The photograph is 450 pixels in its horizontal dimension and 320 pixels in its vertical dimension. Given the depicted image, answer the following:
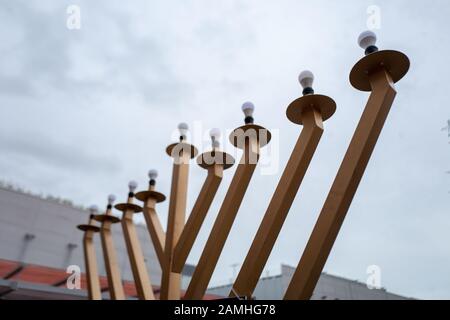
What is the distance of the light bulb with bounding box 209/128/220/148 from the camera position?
11.5ft

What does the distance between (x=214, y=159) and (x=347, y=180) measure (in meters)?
1.63

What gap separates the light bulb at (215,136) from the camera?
3.50 meters

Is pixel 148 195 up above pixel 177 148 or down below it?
below

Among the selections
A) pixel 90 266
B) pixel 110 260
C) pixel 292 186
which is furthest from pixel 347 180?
pixel 90 266

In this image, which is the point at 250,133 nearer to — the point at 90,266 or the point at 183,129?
the point at 183,129

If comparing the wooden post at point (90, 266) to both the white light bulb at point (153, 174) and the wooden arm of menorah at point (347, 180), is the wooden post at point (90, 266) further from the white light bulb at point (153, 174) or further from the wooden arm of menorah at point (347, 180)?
the wooden arm of menorah at point (347, 180)

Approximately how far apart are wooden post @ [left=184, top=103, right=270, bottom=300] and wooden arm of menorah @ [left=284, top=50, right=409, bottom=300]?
0.94m

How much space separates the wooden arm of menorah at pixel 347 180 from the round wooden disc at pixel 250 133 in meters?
0.96

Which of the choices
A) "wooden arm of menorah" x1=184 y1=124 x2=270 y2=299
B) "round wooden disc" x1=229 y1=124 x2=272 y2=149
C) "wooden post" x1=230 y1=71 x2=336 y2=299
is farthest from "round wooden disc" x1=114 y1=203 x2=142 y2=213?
"wooden post" x1=230 y1=71 x2=336 y2=299

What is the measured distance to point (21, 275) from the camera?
250 inches

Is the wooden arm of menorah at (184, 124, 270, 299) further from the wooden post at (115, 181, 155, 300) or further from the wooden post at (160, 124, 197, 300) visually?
the wooden post at (115, 181, 155, 300)

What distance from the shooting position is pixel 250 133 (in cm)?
295

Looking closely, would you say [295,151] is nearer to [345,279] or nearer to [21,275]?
[21,275]

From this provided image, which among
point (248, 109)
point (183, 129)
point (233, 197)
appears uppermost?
point (183, 129)
